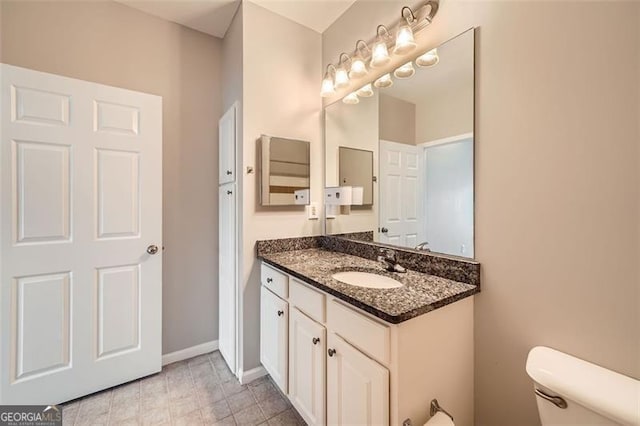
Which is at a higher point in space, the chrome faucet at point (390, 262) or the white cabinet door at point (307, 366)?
the chrome faucet at point (390, 262)

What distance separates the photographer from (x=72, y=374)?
1.60 metres

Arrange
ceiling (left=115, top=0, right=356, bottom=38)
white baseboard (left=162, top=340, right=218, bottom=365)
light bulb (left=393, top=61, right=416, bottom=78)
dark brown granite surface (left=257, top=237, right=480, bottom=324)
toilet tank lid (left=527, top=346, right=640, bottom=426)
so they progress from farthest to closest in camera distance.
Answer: white baseboard (left=162, top=340, right=218, bottom=365)
ceiling (left=115, top=0, right=356, bottom=38)
light bulb (left=393, top=61, right=416, bottom=78)
dark brown granite surface (left=257, top=237, right=480, bottom=324)
toilet tank lid (left=527, top=346, right=640, bottom=426)

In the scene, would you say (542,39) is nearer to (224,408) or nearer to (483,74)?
(483,74)

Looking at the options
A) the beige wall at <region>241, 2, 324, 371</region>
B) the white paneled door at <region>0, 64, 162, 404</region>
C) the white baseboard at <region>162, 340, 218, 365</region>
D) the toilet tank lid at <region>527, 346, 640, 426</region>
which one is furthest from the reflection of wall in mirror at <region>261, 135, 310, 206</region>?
the toilet tank lid at <region>527, 346, 640, 426</region>

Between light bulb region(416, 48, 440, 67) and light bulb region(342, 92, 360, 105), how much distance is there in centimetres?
51

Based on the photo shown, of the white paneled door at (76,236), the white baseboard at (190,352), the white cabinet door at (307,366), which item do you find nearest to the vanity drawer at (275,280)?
the white cabinet door at (307,366)

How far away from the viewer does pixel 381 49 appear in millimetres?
1483

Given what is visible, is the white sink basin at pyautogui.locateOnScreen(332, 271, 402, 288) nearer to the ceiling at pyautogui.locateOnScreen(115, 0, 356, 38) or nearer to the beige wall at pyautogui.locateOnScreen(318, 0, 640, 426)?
the beige wall at pyautogui.locateOnScreen(318, 0, 640, 426)

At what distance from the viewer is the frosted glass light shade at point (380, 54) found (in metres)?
1.48

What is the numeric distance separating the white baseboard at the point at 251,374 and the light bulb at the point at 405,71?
6.90 feet

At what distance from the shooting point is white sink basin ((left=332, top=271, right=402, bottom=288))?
1374 mm

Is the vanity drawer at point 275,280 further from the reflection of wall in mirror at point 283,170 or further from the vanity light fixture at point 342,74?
the vanity light fixture at point 342,74

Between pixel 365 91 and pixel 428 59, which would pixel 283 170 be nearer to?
pixel 365 91

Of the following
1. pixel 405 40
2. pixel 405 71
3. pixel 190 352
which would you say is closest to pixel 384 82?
pixel 405 71
